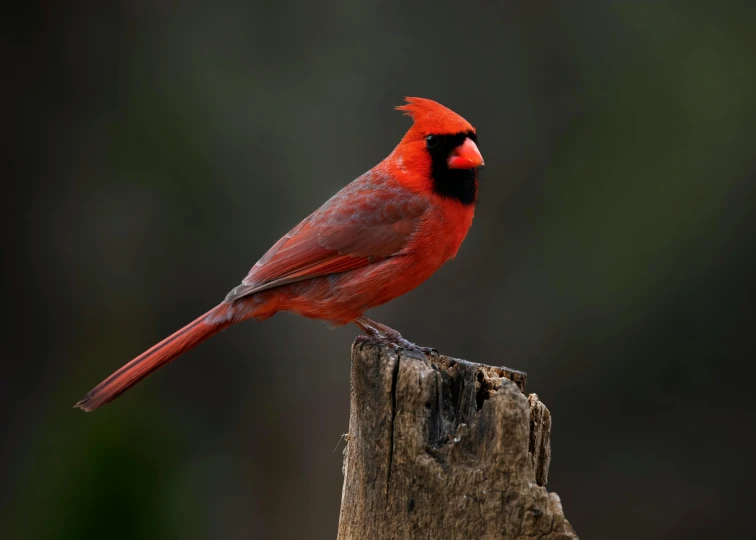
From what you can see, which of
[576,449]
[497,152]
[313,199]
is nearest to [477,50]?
[497,152]

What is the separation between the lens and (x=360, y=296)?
3.56 m

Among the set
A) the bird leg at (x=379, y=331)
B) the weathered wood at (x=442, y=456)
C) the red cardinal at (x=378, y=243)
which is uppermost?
the red cardinal at (x=378, y=243)

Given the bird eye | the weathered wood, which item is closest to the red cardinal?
the bird eye

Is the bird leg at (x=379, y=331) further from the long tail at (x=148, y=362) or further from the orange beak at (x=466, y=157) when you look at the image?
the orange beak at (x=466, y=157)

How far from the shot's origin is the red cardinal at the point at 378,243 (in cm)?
357

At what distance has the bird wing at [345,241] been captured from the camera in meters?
3.58

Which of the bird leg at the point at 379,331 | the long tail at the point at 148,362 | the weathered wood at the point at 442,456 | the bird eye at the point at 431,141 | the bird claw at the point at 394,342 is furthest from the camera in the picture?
the bird eye at the point at 431,141

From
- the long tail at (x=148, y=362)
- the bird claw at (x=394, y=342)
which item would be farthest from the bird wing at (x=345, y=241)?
the bird claw at (x=394, y=342)

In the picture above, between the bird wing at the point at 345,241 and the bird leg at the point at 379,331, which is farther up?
the bird wing at the point at 345,241

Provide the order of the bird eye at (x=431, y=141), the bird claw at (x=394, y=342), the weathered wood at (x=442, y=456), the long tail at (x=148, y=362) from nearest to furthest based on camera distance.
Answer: the weathered wood at (x=442, y=456) → the bird claw at (x=394, y=342) → the long tail at (x=148, y=362) → the bird eye at (x=431, y=141)

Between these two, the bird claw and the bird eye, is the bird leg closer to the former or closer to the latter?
the bird claw

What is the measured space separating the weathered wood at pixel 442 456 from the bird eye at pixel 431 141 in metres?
1.21

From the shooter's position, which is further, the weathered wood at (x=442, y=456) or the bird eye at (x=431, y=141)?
the bird eye at (x=431, y=141)

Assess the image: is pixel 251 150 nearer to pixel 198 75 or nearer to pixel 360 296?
pixel 198 75
